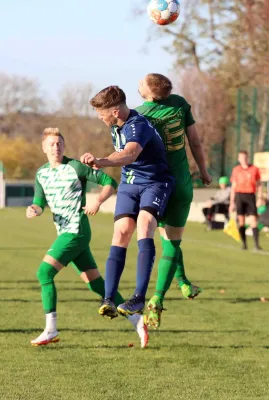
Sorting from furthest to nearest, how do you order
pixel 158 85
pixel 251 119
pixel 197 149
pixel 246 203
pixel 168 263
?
1. pixel 251 119
2. pixel 246 203
3. pixel 197 149
4. pixel 168 263
5. pixel 158 85

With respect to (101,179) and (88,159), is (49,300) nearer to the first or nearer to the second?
(101,179)

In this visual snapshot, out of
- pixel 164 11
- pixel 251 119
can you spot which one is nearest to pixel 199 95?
pixel 251 119

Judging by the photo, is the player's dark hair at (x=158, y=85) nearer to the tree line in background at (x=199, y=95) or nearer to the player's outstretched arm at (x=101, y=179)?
the player's outstretched arm at (x=101, y=179)

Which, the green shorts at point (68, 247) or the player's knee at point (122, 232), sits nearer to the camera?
the player's knee at point (122, 232)

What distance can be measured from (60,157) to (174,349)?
6.55 ft

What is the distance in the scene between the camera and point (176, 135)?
8352mm

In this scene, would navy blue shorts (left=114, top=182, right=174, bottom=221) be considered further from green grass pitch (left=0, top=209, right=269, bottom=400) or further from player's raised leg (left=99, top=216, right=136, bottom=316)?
green grass pitch (left=0, top=209, right=269, bottom=400)

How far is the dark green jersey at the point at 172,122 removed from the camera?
26.9ft

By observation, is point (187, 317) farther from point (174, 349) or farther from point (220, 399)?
point (220, 399)

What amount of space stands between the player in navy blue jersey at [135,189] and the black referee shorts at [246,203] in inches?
511

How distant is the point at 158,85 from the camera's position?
823 cm

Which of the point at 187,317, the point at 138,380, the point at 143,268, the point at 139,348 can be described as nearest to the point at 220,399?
the point at 138,380

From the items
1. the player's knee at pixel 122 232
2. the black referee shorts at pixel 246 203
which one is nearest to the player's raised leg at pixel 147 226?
the player's knee at pixel 122 232

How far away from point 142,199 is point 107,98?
0.94 m
